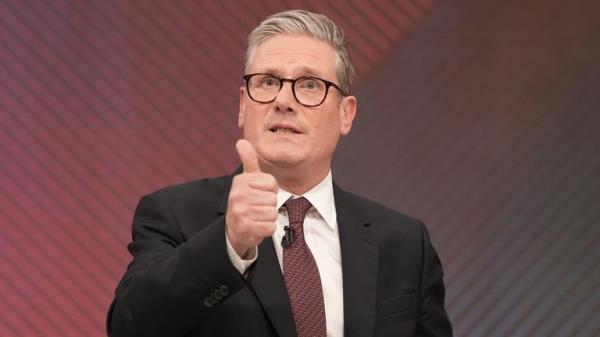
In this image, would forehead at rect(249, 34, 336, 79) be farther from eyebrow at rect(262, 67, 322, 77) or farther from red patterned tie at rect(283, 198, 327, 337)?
red patterned tie at rect(283, 198, 327, 337)

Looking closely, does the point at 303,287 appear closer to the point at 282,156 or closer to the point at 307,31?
the point at 282,156

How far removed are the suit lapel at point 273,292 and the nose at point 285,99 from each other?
315 millimetres

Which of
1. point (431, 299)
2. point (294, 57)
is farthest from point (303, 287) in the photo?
point (294, 57)

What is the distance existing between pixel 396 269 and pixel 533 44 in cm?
144

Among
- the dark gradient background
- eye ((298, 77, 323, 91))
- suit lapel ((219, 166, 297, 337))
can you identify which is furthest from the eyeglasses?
the dark gradient background

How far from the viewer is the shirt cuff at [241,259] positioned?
64.4 inches

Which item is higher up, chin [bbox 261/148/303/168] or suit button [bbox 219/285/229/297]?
chin [bbox 261/148/303/168]

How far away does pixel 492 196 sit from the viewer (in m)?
3.17

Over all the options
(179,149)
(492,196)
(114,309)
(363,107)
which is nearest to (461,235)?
(492,196)

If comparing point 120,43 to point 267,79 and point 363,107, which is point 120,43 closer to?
point 363,107

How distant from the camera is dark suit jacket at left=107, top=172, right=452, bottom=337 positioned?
5.32 ft

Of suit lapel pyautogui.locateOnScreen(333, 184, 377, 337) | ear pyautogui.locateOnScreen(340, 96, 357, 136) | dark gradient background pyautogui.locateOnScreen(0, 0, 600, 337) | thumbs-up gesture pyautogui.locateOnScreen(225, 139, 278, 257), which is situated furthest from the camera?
dark gradient background pyautogui.locateOnScreen(0, 0, 600, 337)

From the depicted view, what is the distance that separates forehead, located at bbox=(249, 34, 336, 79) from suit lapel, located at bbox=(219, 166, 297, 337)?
42cm

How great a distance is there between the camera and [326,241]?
6.74 ft
